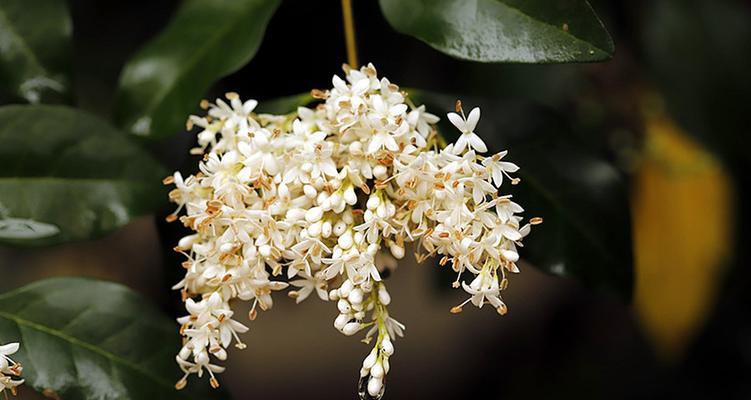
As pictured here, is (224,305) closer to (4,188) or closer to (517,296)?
(4,188)

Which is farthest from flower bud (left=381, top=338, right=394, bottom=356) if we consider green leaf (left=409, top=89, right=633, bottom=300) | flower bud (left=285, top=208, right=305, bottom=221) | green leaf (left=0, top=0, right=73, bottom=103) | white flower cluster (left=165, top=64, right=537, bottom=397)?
green leaf (left=0, top=0, right=73, bottom=103)

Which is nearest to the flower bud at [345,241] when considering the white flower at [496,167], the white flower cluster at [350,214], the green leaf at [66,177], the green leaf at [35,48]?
the white flower cluster at [350,214]

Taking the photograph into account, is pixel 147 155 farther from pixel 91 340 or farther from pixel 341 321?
pixel 341 321

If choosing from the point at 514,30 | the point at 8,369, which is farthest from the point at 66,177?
the point at 514,30

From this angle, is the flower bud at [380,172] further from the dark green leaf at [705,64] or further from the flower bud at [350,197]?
the dark green leaf at [705,64]

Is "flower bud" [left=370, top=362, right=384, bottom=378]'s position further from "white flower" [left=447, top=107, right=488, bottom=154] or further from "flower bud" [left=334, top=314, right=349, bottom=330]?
"white flower" [left=447, top=107, right=488, bottom=154]

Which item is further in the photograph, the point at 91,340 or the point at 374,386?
the point at 91,340
